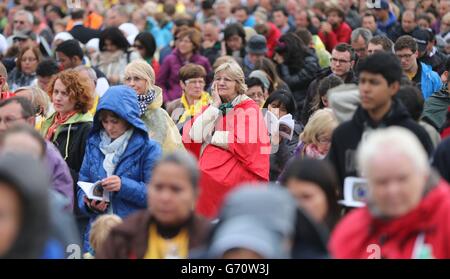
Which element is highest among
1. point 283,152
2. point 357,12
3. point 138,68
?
point 138,68

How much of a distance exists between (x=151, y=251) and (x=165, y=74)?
10.6 m

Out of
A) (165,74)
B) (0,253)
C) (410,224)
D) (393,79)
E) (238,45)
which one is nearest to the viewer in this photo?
(0,253)

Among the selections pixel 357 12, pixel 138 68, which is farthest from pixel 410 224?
pixel 357 12

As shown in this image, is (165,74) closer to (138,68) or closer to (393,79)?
(138,68)

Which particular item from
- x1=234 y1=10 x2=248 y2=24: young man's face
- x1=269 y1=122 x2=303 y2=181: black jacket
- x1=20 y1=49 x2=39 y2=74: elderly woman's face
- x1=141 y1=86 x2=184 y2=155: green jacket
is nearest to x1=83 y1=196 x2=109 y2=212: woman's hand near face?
x1=141 y1=86 x2=184 y2=155: green jacket

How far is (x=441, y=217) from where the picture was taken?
6.22 metres

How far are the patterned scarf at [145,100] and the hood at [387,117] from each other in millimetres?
3513

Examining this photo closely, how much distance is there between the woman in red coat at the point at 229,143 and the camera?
1123 centimetres

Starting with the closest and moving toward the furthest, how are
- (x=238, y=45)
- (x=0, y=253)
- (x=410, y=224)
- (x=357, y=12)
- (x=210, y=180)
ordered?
(x=0, y=253) < (x=410, y=224) < (x=210, y=180) < (x=238, y=45) < (x=357, y=12)

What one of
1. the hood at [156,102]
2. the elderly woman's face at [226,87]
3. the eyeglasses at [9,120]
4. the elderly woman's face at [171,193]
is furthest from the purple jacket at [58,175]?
the elderly woman's face at [226,87]

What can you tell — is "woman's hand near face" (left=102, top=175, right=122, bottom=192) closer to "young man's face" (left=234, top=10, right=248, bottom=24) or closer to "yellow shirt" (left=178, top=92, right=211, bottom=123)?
"yellow shirt" (left=178, top=92, right=211, bottom=123)

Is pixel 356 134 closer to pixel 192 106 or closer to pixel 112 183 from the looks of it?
pixel 112 183

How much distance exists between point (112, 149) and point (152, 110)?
1.42 meters

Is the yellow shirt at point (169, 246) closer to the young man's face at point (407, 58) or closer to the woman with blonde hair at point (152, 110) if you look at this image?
the woman with blonde hair at point (152, 110)
